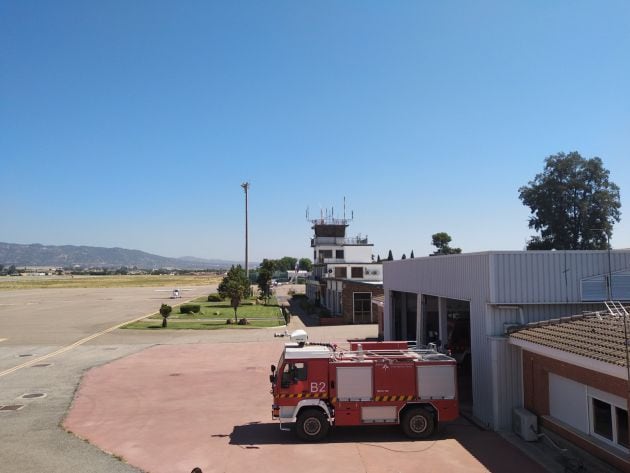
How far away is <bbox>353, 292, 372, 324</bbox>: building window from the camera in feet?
155

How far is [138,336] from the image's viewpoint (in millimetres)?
38875

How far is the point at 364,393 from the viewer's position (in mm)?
14891

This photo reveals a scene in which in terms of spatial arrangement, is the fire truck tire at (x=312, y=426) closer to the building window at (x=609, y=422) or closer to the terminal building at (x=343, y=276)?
the building window at (x=609, y=422)

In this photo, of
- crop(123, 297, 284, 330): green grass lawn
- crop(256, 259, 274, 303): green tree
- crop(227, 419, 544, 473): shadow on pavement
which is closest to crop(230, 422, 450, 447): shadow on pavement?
crop(227, 419, 544, 473): shadow on pavement

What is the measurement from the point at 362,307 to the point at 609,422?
35826 millimetres

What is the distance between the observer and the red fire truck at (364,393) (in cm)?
1477

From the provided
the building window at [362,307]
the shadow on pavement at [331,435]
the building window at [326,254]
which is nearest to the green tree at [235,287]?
the building window at [362,307]

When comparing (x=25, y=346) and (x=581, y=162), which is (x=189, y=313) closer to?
(x=25, y=346)

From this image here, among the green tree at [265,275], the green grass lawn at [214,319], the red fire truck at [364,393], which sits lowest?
the green grass lawn at [214,319]

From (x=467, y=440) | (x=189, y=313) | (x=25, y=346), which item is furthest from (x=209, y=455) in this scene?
(x=189, y=313)

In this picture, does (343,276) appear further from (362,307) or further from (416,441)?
(416,441)

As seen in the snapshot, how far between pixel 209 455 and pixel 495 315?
9441 millimetres

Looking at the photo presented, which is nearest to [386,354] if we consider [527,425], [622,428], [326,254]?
[527,425]

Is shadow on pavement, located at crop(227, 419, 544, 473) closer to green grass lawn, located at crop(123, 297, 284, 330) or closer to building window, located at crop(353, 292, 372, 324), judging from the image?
green grass lawn, located at crop(123, 297, 284, 330)
